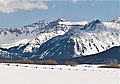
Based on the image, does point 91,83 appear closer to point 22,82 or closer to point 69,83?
point 69,83

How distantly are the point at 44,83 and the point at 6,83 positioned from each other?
9.79 ft

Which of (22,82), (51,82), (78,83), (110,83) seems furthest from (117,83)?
(22,82)

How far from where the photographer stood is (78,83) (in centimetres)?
3031

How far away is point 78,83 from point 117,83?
10.1 ft

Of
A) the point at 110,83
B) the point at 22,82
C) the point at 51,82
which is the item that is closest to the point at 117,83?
the point at 110,83

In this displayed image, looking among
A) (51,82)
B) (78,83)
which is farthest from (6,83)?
(78,83)

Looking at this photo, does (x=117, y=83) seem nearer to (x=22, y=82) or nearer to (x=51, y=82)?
(x=51, y=82)

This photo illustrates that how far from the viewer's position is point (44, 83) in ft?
95.7

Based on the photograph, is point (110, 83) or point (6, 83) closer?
point (6, 83)

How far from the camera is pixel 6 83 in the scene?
27.9 meters

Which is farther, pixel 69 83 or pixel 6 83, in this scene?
pixel 69 83

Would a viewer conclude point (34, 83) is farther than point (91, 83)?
No

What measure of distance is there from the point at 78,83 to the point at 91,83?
48.2 inches

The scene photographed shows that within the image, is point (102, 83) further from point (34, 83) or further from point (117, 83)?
point (34, 83)
